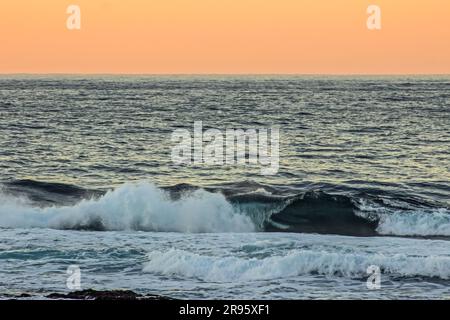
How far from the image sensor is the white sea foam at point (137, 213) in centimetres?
2617

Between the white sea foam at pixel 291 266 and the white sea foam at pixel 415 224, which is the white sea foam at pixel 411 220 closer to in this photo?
the white sea foam at pixel 415 224

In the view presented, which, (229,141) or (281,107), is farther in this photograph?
(281,107)

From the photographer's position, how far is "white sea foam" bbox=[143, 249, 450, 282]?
1827cm

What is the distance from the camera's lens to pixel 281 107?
8362 cm

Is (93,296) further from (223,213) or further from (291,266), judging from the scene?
(223,213)

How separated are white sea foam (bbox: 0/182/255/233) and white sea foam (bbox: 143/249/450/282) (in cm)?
700

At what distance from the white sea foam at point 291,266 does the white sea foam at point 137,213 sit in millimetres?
6995

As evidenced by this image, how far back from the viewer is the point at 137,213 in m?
27.4

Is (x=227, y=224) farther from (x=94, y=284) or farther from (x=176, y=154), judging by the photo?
(x=176, y=154)

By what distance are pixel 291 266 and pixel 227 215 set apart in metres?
9.71
